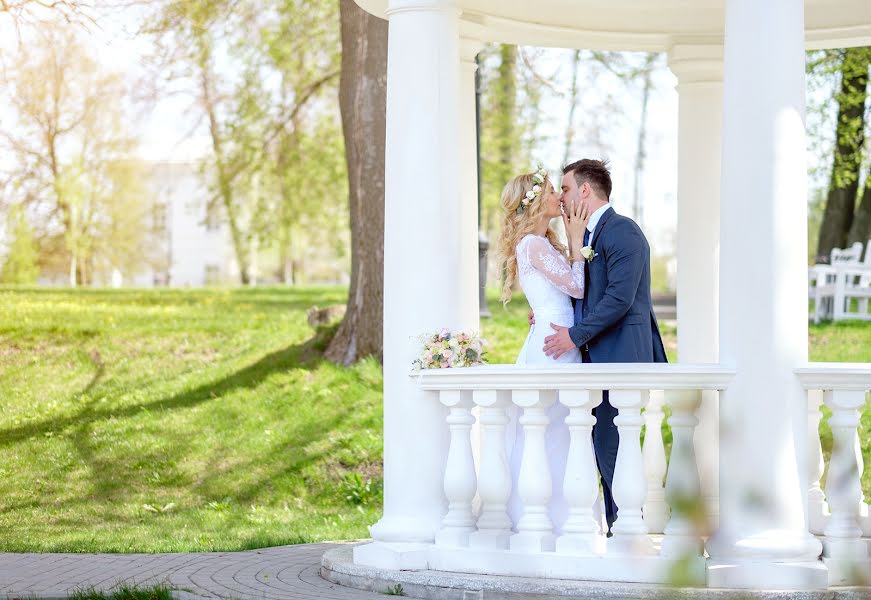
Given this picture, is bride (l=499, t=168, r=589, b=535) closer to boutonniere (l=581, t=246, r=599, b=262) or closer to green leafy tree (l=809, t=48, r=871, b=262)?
boutonniere (l=581, t=246, r=599, b=262)

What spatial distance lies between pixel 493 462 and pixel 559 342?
2.64 feet

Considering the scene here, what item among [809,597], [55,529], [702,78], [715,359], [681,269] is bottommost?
[55,529]

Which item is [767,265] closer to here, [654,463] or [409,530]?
[654,463]

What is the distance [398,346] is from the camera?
639 cm

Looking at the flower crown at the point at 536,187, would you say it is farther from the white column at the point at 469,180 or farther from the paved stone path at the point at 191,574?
the paved stone path at the point at 191,574

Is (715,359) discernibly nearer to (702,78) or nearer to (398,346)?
(702,78)

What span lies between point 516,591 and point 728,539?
3.33 feet

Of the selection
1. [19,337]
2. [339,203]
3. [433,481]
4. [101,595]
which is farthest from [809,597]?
[339,203]

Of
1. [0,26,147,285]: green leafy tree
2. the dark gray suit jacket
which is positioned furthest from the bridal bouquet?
[0,26,147,285]: green leafy tree

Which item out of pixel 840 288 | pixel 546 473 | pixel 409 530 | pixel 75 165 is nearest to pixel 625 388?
pixel 546 473

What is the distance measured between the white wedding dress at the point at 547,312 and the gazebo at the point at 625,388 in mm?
331

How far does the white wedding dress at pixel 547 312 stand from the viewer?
6211mm

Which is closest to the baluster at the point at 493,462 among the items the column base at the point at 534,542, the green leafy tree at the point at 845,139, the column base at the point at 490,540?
the column base at the point at 490,540

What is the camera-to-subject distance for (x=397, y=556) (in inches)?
241
